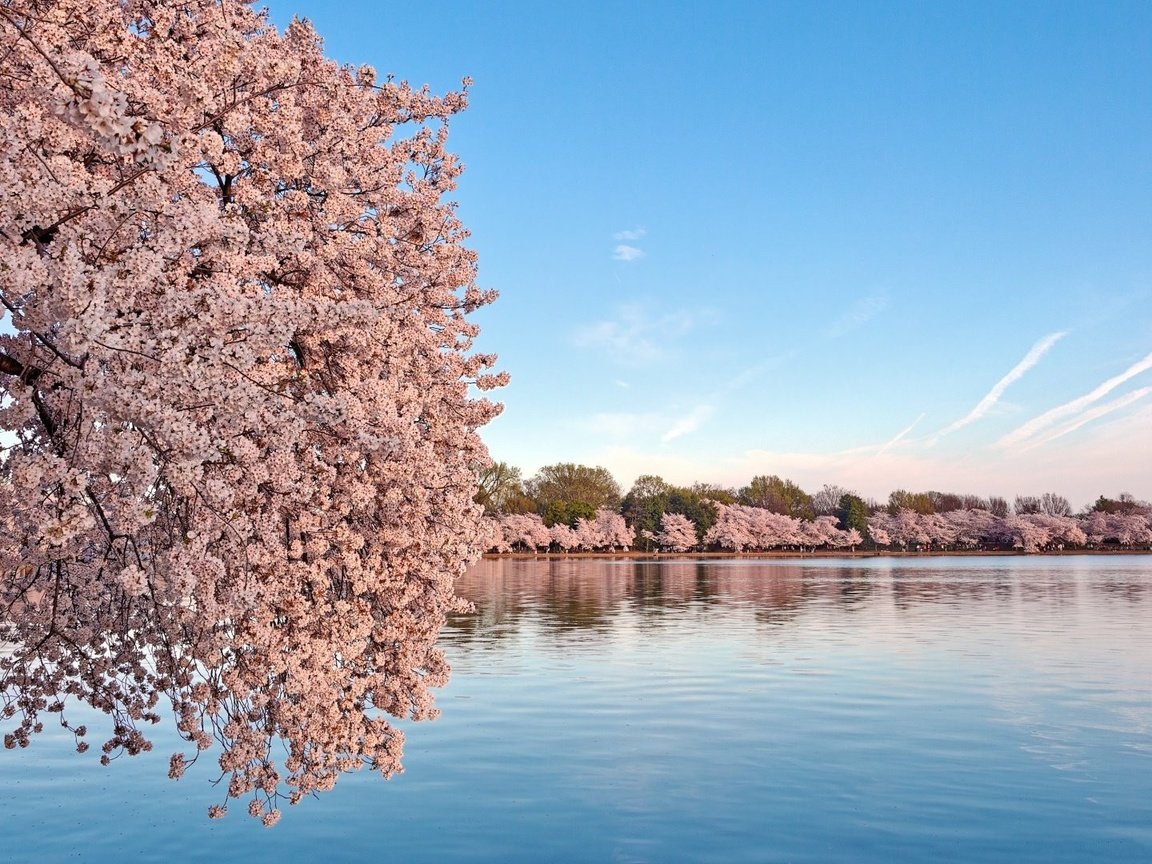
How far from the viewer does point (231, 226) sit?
349 inches

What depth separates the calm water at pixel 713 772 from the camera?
1234 cm

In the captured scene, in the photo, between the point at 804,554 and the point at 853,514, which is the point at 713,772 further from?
the point at 853,514

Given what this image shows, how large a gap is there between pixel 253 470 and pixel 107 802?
7.10 metres

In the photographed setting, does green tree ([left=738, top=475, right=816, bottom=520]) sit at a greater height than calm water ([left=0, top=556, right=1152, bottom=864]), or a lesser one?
greater

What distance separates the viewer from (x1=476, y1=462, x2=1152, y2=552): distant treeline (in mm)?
147500

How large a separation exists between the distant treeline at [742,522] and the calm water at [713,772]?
377ft

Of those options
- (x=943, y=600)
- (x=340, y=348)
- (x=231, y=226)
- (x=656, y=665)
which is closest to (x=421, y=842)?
(x=340, y=348)

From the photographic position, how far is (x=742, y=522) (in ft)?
515

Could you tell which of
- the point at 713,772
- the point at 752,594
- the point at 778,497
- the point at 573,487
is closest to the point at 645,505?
the point at 573,487

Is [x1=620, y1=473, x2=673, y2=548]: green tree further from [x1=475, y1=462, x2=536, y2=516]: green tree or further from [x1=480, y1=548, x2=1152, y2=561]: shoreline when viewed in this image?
[x1=475, y1=462, x2=536, y2=516]: green tree

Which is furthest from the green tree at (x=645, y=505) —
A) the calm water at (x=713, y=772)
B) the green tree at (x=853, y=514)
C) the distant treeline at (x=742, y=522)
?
the calm water at (x=713, y=772)

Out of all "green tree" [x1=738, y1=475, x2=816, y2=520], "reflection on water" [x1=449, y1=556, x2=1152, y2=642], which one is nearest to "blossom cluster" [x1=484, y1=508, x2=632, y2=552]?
"green tree" [x1=738, y1=475, x2=816, y2=520]

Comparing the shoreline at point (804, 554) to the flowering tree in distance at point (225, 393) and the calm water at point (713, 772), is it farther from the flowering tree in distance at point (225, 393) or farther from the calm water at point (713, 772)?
the flowering tree in distance at point (225, 393)

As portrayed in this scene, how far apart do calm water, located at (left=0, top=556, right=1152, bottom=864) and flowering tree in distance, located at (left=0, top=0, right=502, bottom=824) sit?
4.70 feet
